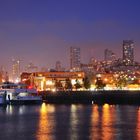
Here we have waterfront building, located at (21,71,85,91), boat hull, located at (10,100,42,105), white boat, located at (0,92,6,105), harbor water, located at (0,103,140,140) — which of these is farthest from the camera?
waterfront building, located at (21,71,85,91)

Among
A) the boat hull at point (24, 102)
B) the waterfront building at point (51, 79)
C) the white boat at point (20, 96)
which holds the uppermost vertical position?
the waterfront building at point (51, 79)

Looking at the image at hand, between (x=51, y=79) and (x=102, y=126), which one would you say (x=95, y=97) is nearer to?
(x=102, y=126)

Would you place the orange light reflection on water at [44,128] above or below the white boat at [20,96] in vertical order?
below

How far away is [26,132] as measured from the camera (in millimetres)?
50812

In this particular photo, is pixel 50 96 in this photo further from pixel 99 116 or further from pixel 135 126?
pixel 135 126

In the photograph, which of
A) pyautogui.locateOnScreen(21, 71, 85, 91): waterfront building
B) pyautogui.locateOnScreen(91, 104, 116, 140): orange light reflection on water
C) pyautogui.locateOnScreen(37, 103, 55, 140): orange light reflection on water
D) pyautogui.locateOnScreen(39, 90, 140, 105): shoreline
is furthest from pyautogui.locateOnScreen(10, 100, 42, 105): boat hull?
pyautogui.locateOnScreen(21, 71, 85, 91): waterfront building

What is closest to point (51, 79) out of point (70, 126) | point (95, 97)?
point (95, 97)

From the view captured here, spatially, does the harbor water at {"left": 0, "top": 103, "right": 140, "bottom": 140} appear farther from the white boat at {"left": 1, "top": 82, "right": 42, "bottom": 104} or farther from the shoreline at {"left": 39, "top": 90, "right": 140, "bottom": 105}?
the shoreline at {"left": 39, "top": 90, "right": 140, "bottom": 105}

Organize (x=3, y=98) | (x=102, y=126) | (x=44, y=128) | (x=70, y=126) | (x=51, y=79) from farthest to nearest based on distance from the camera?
(x=51, y=79), (x=3, y=98), (x=70, y=126), (x=102, y=126), (x=44, y=128)

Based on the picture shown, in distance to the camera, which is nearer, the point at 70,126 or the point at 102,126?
the point at 102,126

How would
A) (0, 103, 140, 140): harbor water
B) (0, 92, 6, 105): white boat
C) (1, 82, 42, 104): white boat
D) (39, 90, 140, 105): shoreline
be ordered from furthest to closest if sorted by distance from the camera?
(39, 90, 140, 105): shoreline < (1, 82, 42, 104): white boat < (0, 92, 6, 105): white boat < (0, 103, 140, 140): harbor water

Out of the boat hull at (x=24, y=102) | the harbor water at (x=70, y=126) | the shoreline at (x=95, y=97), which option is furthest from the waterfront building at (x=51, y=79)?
the harbor water at (x=70, y=126)

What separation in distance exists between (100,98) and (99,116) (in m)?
47.3

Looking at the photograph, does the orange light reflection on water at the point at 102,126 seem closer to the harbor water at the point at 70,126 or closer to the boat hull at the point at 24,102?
the harbor water at the point at 70,126
